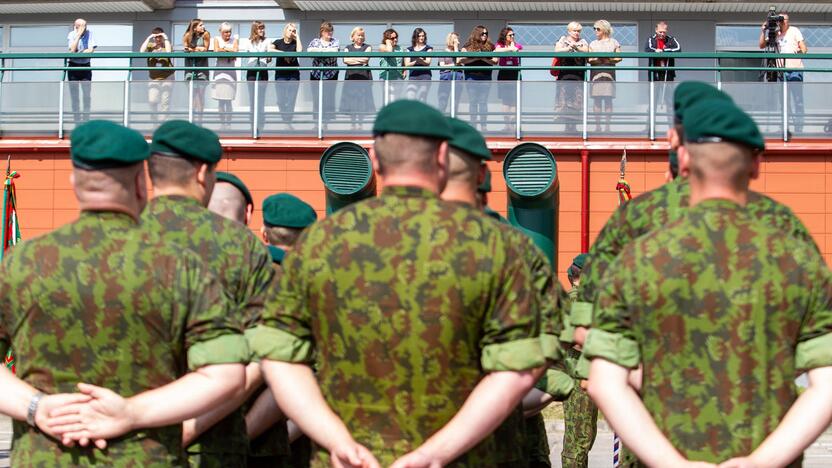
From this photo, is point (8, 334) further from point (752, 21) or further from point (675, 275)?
point (752, 21)

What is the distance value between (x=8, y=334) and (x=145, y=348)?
0.46 meters

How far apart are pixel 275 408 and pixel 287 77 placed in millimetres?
13437

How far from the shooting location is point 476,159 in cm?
532

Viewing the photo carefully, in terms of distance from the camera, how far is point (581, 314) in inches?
200

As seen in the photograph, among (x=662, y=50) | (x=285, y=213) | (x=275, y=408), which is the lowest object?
(x=275, y=408)

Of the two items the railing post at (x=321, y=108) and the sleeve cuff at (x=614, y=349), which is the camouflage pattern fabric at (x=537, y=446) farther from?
the railing post at (x=321, y=108)

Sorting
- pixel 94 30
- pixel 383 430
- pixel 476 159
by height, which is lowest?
pixel 383 430

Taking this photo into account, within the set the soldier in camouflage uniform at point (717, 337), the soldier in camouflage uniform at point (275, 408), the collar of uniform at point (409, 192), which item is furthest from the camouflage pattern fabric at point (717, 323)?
the soldier in camouflage uniform at point (275, 408)

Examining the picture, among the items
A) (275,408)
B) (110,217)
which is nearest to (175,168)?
(275,408)

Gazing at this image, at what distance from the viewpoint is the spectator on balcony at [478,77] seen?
17766mm

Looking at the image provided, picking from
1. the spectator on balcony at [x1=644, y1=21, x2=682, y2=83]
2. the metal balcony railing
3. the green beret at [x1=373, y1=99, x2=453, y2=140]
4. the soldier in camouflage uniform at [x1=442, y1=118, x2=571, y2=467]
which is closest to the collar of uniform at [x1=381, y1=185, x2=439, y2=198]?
the green beret at [x1=373, y1=99, x2=453, y2=140]

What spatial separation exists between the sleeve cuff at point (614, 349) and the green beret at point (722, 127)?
64cm

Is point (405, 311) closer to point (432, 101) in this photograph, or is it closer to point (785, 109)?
point (432, 101)

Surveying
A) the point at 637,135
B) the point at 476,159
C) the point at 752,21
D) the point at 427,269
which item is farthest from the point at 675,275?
the point at 752,21
